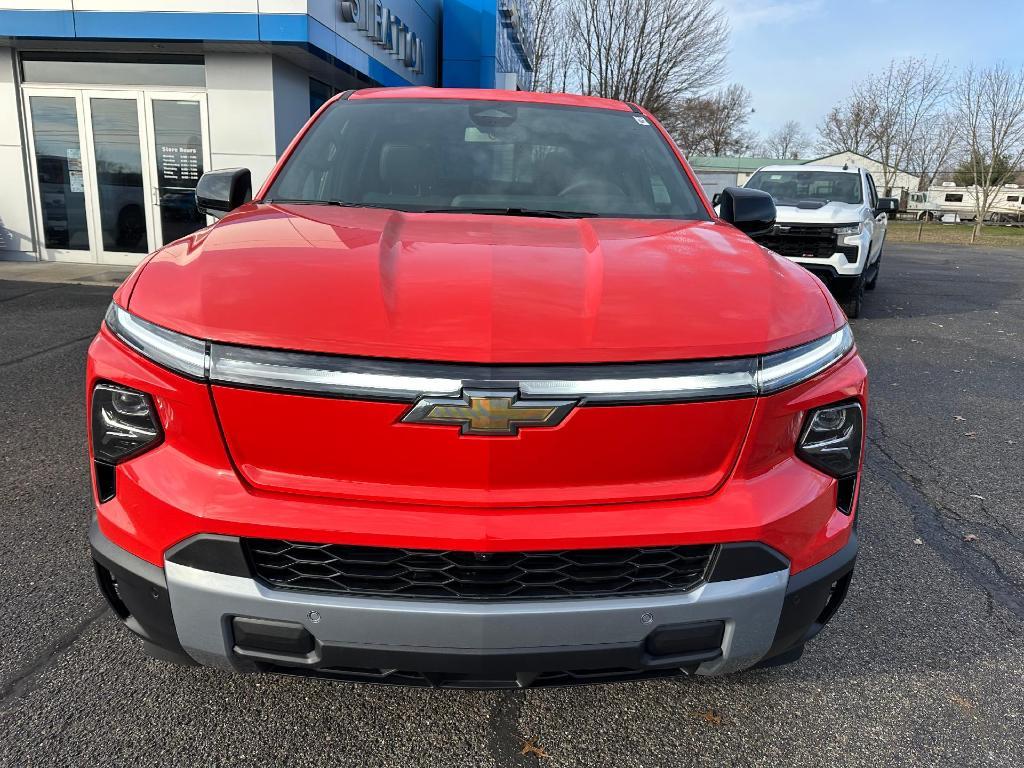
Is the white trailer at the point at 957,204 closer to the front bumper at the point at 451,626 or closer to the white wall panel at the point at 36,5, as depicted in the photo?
the white wall panel at the point at 36,5

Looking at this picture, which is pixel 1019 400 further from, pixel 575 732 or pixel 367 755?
pixel 367 755

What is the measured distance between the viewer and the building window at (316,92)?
12.3 meters

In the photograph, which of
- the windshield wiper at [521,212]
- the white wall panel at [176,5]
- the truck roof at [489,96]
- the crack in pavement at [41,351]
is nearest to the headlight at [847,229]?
the truck roof at [489,96]

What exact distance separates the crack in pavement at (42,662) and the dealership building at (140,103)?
9.29 m

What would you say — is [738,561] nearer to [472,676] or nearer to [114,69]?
[472,676]

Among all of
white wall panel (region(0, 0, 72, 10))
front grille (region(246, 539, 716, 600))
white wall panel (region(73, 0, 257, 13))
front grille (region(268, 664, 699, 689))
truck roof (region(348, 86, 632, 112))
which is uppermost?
white wall panel (region(73, 0, 257, 13))

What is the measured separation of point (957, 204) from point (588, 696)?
10037cm

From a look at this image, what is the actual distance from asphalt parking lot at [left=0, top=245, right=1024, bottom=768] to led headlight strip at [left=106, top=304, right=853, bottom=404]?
1.05 m

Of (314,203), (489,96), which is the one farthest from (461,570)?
(489,96)

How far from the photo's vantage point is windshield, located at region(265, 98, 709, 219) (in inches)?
104

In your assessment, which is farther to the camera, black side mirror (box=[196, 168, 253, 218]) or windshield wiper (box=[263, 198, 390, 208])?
black side mirror (box=[196, 168, 253, 218])

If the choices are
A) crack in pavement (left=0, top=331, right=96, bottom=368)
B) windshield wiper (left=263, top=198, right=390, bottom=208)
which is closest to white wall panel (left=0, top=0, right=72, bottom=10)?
crack in pavement (left=0, top=331, right=96, bottom=368)

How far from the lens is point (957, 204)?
85.6 m

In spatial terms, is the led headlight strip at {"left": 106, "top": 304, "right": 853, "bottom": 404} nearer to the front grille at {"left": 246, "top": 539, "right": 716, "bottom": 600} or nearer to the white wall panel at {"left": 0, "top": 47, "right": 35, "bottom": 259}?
the front grille at {"left": 246, "top": 539, "right": 716, "bottom": 600}
